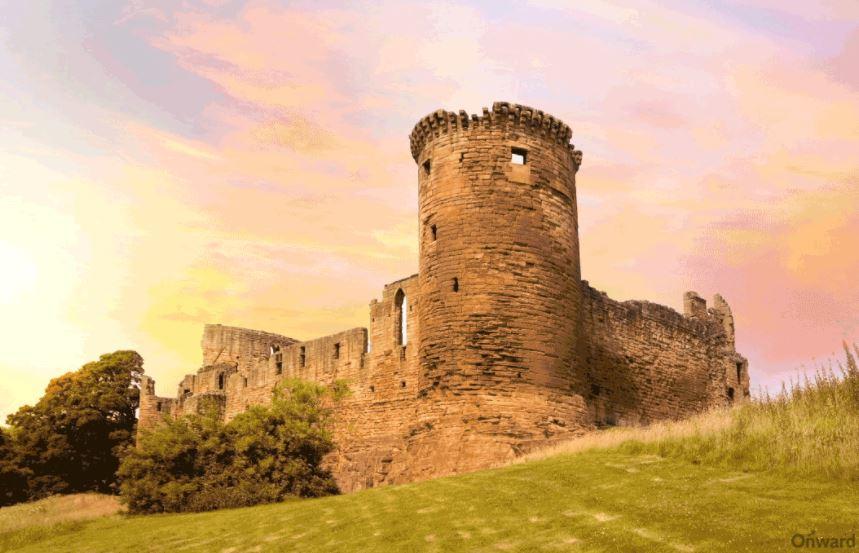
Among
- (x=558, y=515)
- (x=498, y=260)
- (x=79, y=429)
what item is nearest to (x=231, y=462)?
(x=498, y=260)

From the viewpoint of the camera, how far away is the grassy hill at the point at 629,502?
31.1 feet

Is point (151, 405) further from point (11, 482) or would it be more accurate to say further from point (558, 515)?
point (558, 515)

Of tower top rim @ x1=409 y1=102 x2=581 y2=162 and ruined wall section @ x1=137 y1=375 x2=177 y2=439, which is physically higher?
tower top rim @ x1=409 y1=102 x2=581 y2=162

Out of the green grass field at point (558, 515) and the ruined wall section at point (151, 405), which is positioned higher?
the ruined wall section at point (151, 405)

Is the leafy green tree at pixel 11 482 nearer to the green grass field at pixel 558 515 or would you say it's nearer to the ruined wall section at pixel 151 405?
the ruined wall section at pixel 151 405

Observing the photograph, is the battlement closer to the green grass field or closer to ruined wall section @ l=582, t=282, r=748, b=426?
ruined wall section @ l=582, t=282, r=748, b=426

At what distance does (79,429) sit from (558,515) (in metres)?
35.8

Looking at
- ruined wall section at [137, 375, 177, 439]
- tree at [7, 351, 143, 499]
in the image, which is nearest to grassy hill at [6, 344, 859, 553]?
ruined wall section at [137, 375, 177, 439]

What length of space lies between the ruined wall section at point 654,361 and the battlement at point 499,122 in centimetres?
535

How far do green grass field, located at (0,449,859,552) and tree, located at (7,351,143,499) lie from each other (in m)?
25.3

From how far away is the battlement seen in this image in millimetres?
22547

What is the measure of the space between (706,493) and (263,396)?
2390 cm

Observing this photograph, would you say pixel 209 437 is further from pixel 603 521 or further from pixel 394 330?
pixel 603 521

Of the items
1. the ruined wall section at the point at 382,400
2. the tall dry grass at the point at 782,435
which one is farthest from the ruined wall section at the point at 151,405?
the tall dry grass at the point at 782,435
